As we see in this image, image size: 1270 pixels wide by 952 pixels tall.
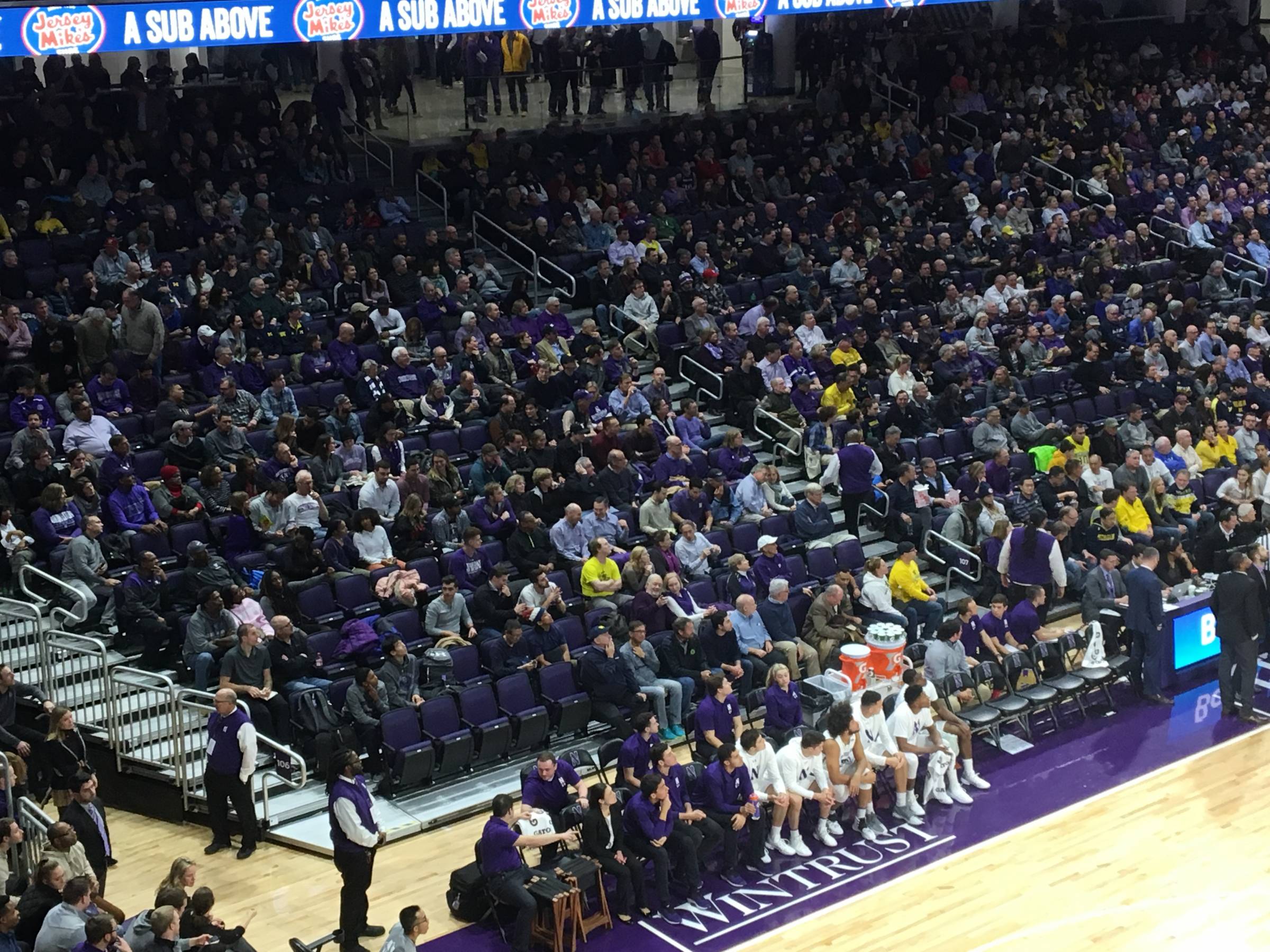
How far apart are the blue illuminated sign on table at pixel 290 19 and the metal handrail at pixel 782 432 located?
4.75 metres

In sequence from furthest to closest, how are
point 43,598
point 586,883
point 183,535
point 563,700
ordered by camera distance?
1. point 183,535
2. point 43,598
3. point 563,700
4. point 586,883

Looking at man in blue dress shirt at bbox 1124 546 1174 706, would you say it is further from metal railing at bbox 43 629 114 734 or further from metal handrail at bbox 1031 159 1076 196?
A: metal handrail at bbox 1031 159 1076 196

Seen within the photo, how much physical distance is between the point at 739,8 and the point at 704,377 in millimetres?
4532

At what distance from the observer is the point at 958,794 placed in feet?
43.4

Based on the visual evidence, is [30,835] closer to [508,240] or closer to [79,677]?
[79,677]

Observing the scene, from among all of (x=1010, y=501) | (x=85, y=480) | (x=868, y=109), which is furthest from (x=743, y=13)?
(x=85, y=480)

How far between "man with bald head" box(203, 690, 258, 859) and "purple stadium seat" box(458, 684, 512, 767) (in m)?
1.74

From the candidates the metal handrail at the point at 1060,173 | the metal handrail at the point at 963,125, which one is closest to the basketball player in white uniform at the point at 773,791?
the metal handrail at the point at 1060,173

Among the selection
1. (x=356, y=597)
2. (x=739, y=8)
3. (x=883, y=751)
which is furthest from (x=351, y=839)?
(x=739, y=8)

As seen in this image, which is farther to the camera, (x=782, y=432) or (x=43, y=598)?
(x=782, y=432)

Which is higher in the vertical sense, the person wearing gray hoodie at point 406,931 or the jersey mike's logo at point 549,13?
the jersey mike's logo at point 549,13

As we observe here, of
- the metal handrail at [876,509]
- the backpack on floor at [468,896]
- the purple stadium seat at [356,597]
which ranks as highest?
the purple stadium seat at [356,597]

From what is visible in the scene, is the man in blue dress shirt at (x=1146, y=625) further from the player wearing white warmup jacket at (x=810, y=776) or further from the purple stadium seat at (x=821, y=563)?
the player wearing white warmup jacket at (x=810, y=776)

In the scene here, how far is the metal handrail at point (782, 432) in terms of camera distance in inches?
715
